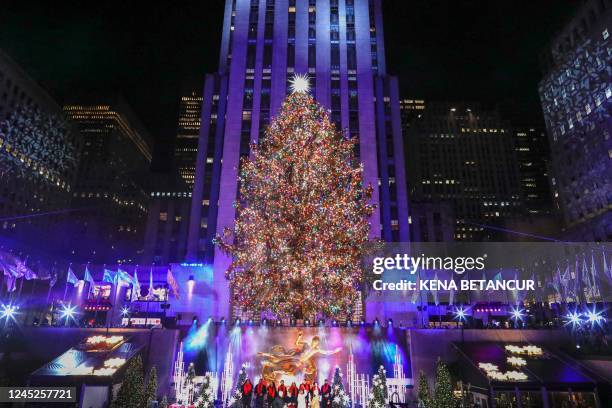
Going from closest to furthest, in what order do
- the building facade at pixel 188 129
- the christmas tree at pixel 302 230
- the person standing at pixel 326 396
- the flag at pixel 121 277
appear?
1. the person standing at pixel 326 396
2. the christmas tree at pixel 302 230
3. the flag at pixel 121 277
4. the building facade at pixel 188 129

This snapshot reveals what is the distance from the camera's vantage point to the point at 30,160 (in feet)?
240

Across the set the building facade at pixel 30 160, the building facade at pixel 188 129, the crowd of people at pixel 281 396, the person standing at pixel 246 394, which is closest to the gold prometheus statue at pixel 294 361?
the crowd of people at pixel 281 396

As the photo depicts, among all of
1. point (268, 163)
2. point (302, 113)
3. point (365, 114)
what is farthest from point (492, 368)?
point (365, 114)

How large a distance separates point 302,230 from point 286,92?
2822cm

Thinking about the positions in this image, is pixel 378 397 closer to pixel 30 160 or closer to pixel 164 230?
pixel 164 230

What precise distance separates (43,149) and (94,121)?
172 ft

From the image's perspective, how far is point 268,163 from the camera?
2148cm

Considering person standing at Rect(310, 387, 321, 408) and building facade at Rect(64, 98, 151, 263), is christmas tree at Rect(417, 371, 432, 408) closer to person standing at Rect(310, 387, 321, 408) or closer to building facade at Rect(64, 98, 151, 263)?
person standing at Rect(310, 387, 321, 408)

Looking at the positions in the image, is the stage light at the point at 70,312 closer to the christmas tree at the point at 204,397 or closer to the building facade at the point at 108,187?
the christmas tree at the point at 204,397

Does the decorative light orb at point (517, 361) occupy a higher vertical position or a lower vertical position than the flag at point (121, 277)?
lower

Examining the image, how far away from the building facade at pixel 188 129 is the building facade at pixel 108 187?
16.2 metres

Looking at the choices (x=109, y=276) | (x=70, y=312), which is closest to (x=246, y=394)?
(x=109, y=276)

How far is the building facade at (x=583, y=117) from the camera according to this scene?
A: 56.4m

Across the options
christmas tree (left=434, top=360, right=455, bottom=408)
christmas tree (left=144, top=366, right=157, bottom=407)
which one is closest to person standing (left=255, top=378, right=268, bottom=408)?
christmas tree (left=144, top=366, right=157, bottom=407)
